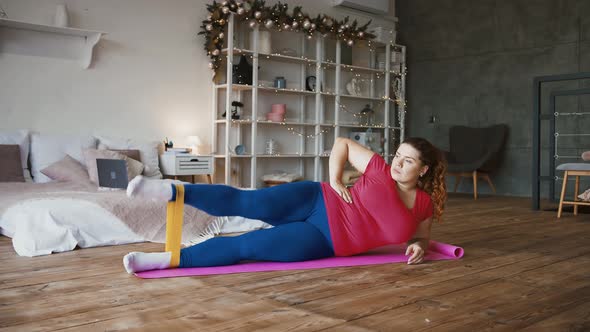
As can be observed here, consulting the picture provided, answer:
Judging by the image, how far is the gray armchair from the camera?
6809 mm

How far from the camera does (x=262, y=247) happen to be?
2455mm

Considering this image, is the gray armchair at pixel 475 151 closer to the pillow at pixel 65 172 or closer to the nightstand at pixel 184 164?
the nightstand at pixel 184 164

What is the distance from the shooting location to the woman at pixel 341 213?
2.42 metres

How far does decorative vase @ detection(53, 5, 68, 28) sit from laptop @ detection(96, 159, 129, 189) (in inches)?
69.8

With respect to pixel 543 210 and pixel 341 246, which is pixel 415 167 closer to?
pixel 341 246

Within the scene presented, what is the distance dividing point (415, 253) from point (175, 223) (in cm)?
115

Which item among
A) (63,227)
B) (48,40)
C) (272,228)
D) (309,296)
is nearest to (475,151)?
(48,40)

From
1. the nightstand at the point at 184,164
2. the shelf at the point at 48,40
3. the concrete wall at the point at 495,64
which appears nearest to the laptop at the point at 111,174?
the nightstand at the point at 184,164

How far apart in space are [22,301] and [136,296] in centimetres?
38

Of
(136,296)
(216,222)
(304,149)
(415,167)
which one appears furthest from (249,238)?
(304,149)

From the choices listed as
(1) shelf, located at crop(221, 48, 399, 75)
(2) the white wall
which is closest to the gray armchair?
(1) shelf, located at crop(221, 48, 399, 75)

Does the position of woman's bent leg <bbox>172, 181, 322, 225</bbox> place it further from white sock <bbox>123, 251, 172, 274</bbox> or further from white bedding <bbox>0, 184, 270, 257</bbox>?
white bedding <bbox>0, 184, 270, 257</bbox>

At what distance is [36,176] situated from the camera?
14.6 ft

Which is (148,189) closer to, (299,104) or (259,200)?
(259,200)
